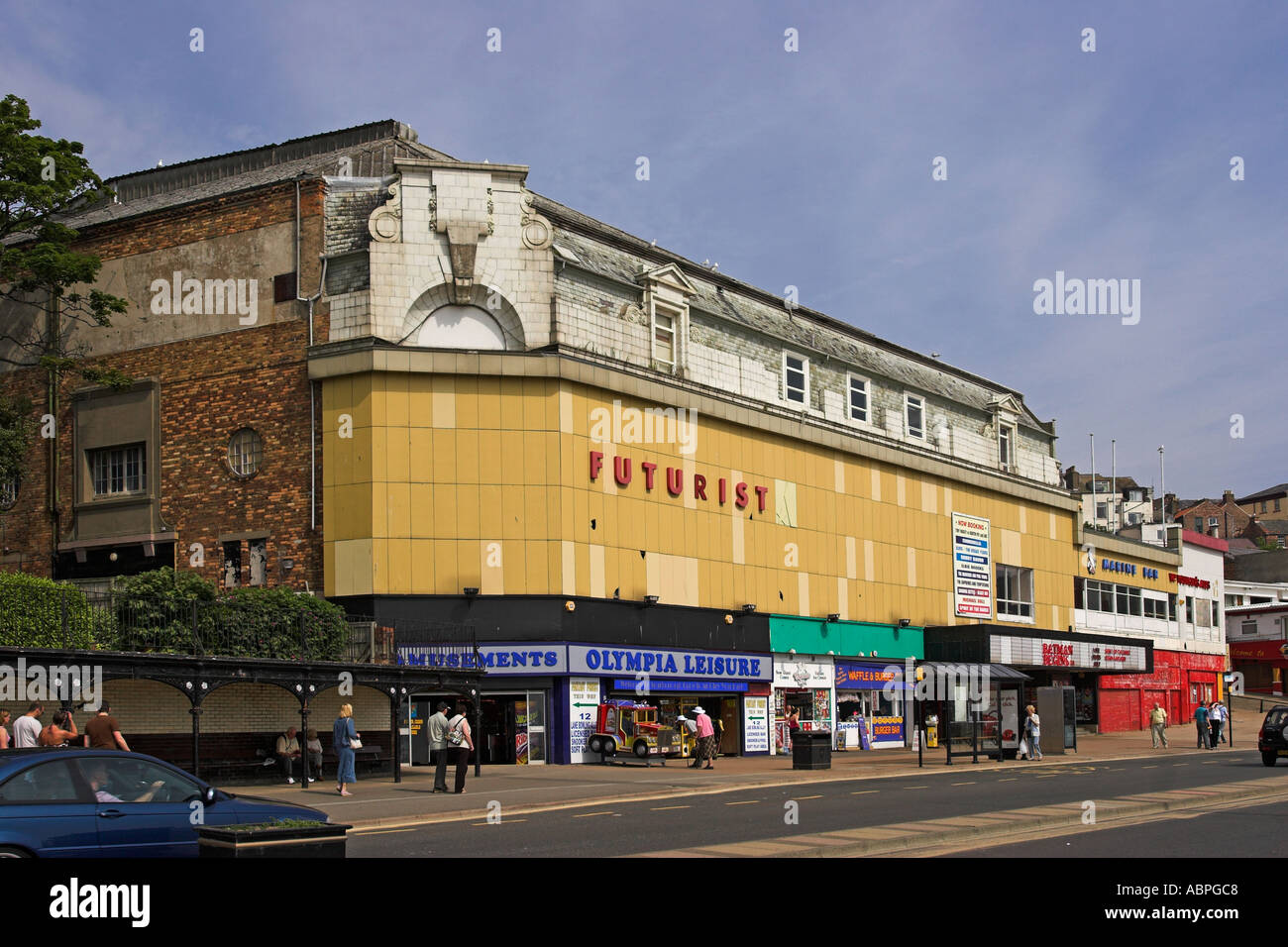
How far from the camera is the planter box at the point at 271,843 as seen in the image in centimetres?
996

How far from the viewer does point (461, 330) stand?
40.3 m

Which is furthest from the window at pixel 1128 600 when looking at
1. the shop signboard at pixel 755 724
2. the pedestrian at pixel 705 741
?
the pedestrian at pixel 705 741

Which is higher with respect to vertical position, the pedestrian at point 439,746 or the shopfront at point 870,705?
the pedestrian at point 439,746

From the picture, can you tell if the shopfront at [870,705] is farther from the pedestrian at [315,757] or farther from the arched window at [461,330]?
the pedestrian at [315,757]

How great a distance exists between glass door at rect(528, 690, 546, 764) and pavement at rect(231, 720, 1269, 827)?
1447mm

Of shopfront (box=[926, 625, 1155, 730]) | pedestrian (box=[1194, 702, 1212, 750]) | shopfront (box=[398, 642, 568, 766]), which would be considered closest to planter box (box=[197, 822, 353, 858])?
shopfront (box=[398, 642, 568, 766])

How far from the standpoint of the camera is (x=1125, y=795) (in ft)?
77.1

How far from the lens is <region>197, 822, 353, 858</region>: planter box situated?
9.96m

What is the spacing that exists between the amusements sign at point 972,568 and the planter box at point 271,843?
170 feet

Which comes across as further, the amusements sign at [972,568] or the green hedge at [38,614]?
the amusements sign at [972,568]

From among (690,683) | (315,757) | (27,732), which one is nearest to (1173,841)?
(27,732)

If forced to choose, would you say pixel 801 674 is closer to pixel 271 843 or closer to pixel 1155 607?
pixel 1155 607
